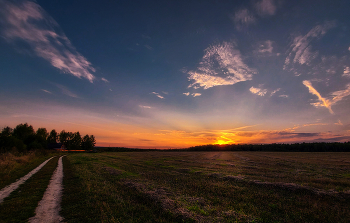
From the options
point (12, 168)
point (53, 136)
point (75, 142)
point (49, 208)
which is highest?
point (53, 136)

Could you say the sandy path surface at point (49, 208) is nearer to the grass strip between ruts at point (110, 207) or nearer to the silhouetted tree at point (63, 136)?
the grass strip between ruts at point (110, 207)

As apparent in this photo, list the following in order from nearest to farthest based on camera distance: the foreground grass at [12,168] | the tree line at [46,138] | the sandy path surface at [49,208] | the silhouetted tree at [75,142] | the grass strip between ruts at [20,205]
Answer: the sandy path surface at [49,208], the grass strip between ruts at [20,205], the foreground grass at [12,168], the tree line at [46,138], the silhouetted tree at [75,142]

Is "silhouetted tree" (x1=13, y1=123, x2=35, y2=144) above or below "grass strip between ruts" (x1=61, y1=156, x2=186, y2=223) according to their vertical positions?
above

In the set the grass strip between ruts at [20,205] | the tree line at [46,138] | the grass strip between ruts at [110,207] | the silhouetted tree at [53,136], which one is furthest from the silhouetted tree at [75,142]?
the grass strip between ruts at [110,207]

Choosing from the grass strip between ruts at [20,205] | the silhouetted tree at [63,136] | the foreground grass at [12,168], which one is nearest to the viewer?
the grass strip between ruts at [20,205]

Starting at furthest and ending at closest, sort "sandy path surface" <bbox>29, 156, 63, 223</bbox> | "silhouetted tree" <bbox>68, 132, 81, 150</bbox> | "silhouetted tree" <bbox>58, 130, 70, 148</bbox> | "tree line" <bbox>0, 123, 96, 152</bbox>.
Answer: "silhouetted tree" <bbox>58, 130, 70, 148</bbox>, "silhouetted tree" <bbox>68, 132, 81, 150</bbox>, "tree line" <bbox>0, 123, 96, 152</bbox>, "sandy path surface" <bbox>29, 156, 63, 223</bbox>

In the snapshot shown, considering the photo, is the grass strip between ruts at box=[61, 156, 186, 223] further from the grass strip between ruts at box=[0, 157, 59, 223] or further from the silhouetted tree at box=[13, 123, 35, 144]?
the silhouetted tree at box=[13, 123, 35, 144]

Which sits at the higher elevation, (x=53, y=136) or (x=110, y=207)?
(x=53, y=136)

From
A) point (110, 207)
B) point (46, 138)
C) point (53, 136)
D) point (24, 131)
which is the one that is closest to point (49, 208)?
point (110, 207)

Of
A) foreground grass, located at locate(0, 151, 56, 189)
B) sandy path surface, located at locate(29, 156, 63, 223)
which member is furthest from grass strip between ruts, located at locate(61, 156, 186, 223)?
foreground grass, located at locate(0, 151, 56, 189)

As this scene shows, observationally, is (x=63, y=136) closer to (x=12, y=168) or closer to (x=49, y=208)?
(x=12, y=168)

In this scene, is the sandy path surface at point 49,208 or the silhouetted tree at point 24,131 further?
the silhouetted tree at point 24,131

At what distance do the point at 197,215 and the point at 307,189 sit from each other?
11.6 m

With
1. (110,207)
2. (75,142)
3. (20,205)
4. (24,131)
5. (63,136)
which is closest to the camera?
(110,207)
